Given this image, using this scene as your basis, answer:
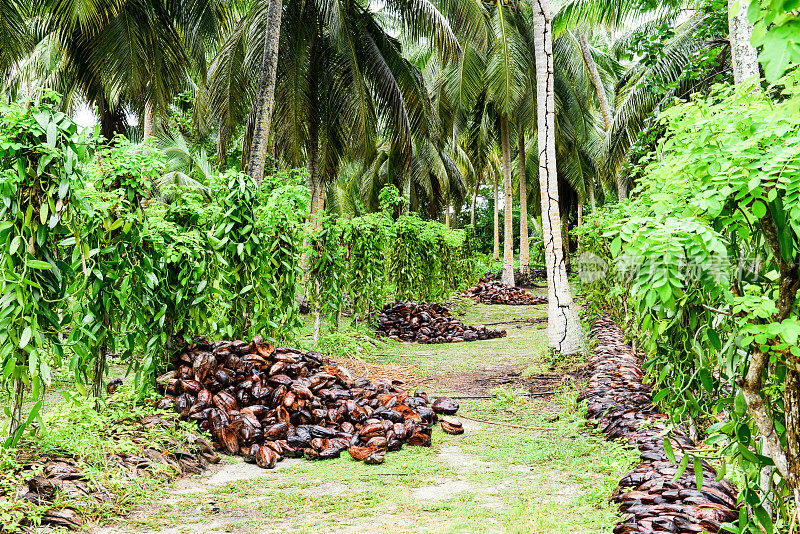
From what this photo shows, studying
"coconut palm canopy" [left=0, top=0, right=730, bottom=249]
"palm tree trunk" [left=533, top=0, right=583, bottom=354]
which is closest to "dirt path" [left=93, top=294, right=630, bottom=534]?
"palm tree trunk" [left=533, top=0, right=583, bottom=354]

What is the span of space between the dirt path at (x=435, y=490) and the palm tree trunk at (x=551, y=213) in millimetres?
2358

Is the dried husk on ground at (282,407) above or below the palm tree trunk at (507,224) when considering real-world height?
below

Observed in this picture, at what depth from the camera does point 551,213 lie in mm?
7898

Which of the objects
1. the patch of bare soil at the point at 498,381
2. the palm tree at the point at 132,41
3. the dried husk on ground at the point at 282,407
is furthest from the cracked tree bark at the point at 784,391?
the palm tree at the point at 132,41

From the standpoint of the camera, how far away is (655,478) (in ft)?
9.61

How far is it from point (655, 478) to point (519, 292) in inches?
556

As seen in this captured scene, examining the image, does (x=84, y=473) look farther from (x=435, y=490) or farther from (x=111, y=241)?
(x=435, y=490)

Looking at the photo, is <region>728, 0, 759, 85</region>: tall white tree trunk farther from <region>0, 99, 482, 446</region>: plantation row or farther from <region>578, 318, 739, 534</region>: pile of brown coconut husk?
<region>0, 99, 482, 446</region>: plantation row

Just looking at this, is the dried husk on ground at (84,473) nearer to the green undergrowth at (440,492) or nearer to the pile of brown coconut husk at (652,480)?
the green undergrowth at (440,492)

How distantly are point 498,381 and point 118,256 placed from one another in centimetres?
457

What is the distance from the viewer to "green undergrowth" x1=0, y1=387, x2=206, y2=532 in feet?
9.80

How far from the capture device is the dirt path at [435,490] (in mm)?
3076

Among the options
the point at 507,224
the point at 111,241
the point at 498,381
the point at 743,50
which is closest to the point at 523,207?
the point at 507,224

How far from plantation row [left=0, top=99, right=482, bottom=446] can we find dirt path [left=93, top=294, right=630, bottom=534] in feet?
3.41
